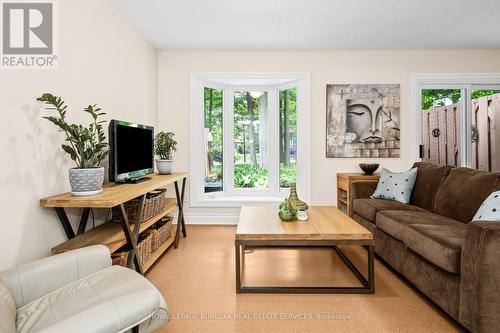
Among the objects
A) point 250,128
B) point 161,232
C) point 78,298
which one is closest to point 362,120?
point 250,128

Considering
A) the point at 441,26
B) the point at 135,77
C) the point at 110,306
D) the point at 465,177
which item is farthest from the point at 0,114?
the point at 441,26

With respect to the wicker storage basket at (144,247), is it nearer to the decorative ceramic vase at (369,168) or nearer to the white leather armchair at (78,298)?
the white leather armchair at (78,298)

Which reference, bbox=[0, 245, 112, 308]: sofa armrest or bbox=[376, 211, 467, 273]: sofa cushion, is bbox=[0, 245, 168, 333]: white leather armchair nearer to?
bbox=[0, 245, 112, 308]: sofa armrest

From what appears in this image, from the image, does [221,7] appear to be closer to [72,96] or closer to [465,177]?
[72,96]

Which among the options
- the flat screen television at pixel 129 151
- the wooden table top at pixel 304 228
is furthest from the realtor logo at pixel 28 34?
the wooden table top at pixel 304 228

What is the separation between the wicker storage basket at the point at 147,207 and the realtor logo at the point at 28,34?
1196 millimetres

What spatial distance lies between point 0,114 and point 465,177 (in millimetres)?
3481

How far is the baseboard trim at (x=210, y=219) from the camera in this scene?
14.2 feet

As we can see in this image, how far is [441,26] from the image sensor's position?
11.2 feet

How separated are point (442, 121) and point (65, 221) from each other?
188 inches

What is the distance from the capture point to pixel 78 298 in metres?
1.34

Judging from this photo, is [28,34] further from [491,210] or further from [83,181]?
[491,210]

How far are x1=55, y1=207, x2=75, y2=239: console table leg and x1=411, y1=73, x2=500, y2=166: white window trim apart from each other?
4233mm

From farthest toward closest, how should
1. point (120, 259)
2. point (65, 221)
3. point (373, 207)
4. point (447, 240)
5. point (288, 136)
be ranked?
1. point (288, 136)
2. point (373, 207)
3. point (120, 259)
4. point (65, 221)
5. point (447, 240)
